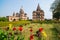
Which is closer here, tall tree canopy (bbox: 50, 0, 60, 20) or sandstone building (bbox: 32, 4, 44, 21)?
tall tree canopy (bbox: 50, 0, 60, 20)

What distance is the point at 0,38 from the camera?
143 inches

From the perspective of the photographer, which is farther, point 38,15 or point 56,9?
point 38,15

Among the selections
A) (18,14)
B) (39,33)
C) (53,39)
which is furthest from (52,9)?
(39,33)

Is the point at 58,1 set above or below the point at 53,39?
above

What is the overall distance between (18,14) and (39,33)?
80422 mm

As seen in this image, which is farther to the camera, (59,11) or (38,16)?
(38,16)

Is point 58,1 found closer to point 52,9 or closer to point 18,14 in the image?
point 52,9

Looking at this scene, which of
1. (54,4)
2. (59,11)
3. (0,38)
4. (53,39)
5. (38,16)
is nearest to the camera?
(0,38)

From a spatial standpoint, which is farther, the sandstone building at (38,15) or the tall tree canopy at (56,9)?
the sandstone building at (38,15)

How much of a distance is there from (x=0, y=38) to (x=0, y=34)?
0.10 metres

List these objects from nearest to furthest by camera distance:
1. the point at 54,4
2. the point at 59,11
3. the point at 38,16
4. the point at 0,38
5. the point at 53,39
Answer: the point at 0,38
the point at 53,39
the point at 59,11
the point at 54,4
the point at 38,16

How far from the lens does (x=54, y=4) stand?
60.6 meters

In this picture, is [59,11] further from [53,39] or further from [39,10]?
[53,39]

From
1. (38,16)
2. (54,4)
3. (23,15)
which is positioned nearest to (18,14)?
(23,15)
